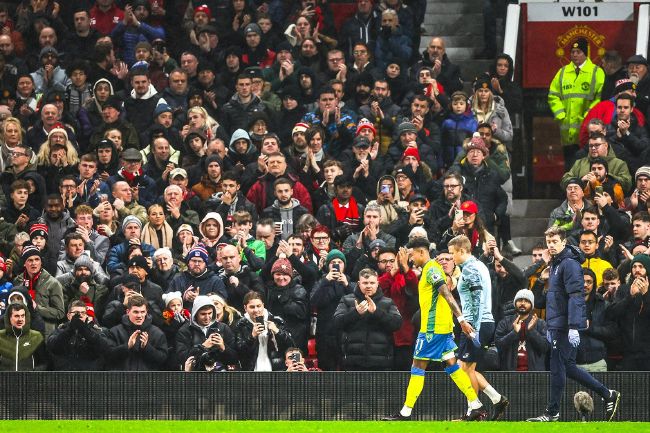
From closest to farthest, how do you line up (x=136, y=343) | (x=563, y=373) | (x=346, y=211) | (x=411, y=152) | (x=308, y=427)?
(x=308, y=427) < (x=563, y=373) < (x=136, y=343) < (x=346, y=211) < (x=411, y=152)

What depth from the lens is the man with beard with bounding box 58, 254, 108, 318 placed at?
62.0 feet

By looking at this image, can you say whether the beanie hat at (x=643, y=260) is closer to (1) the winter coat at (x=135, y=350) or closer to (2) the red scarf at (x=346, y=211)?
(2) the red scarf at (x=346, y=211)

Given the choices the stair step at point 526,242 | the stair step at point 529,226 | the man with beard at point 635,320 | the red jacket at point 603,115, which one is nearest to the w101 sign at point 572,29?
the red jacket at point 603,115

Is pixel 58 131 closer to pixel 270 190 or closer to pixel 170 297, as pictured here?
pixel 270 190

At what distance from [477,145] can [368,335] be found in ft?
13.1

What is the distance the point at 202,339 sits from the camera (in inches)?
702

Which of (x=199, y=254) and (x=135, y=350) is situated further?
(x=199, y=254)

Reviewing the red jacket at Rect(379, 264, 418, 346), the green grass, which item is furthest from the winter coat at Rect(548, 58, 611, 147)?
the green grass

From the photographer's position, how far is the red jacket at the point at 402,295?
1844cm

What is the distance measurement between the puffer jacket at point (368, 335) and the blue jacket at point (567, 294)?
234 cm

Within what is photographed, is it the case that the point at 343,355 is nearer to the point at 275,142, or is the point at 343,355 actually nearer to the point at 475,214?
the point at 475,214

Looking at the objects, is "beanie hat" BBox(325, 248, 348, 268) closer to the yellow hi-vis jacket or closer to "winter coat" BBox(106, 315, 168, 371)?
"winter coat" BBox(106, 315, 168, 371)

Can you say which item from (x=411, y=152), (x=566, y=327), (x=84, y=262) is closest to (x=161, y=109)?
(x=411, y=152)

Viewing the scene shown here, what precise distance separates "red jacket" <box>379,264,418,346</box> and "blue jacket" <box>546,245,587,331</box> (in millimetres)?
2748
